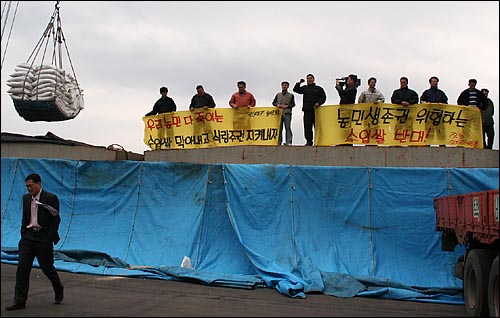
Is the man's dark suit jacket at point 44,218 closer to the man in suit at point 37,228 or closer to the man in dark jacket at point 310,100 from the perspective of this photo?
the man in suit at point 37,228

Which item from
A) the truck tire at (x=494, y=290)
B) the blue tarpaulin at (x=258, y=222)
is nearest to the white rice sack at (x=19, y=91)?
the blue tarpaulin at (x=258, y=222)

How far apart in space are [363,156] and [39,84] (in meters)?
7.08

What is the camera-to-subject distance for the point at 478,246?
778 centimetres

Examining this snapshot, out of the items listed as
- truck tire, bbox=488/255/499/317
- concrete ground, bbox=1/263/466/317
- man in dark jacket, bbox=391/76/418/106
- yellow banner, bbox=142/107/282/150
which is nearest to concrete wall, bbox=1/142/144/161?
yellow banner, bbox=142/107/282/150

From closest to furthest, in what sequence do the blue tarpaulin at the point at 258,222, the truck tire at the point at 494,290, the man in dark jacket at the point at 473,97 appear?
1. the truck tire at the point at 494,290
2. the blue tarpaulin at the point at 258,222
3. the man in dark jacket at the point at 473,97

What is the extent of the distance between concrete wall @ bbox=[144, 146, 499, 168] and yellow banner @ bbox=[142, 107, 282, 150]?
2.13 feet

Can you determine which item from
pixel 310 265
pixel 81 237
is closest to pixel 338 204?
pixel 310 265

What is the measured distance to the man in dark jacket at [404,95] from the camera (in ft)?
41.7

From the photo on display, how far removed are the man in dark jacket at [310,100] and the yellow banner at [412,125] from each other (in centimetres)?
71

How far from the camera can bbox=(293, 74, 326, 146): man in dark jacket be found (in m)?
13.0

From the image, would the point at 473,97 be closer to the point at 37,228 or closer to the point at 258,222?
the point at 258,222

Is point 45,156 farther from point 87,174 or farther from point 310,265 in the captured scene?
point 310,265

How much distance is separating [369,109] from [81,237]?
23.2 ft

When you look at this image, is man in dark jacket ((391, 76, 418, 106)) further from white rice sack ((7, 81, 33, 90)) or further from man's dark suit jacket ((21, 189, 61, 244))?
man's dark suit jacket ((21, 189, 61, 244))
